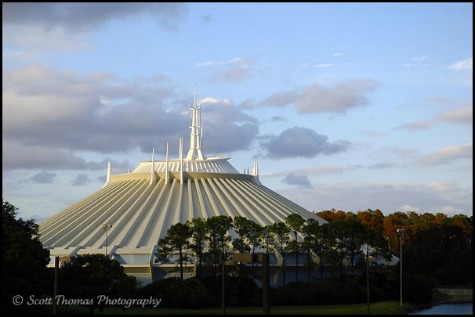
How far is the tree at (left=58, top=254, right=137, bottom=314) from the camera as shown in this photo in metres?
46.9

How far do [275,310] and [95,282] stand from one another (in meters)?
10.3

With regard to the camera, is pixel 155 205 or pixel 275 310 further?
pixel 155 205

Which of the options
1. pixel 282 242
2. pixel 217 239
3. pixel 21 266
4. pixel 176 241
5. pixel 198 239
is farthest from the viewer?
pixel 282 242

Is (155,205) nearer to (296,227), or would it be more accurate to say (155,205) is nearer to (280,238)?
(280,238)

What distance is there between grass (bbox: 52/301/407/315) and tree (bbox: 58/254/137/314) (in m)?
0.84

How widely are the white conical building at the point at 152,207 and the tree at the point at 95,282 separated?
11.5 metres

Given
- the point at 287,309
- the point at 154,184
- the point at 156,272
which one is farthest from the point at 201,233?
the point at 154,184

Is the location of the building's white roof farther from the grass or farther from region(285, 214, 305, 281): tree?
the grass

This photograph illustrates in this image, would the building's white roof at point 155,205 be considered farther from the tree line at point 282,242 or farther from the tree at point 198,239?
the tree at point 198,239

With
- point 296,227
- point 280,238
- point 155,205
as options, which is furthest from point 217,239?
point 155,205

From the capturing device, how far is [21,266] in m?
43.5

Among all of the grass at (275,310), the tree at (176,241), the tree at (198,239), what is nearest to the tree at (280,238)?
the tree at (198,239)

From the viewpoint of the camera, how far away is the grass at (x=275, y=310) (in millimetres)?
47188

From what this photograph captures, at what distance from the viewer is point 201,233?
60438mm
